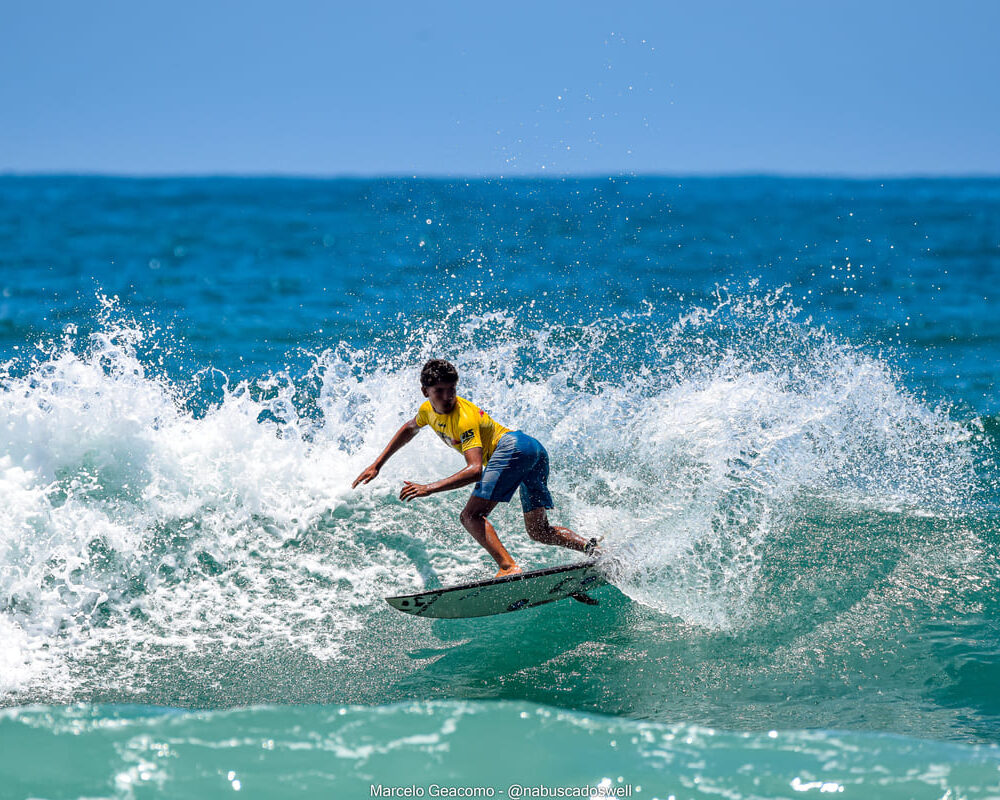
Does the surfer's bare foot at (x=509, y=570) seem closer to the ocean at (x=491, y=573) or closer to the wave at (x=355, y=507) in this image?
the ocean at (x=491, y=573)

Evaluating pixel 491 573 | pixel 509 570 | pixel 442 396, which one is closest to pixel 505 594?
pixel 509 570

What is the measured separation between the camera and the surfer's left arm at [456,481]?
20.4ft

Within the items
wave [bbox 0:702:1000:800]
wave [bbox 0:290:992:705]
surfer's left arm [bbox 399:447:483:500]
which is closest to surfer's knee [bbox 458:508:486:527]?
surfer's left arm [bbox 399:447:483:500]

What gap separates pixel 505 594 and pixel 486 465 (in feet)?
3.07

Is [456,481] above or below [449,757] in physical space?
above

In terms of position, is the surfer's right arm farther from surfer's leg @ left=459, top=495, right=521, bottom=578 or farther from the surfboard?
the surfboard

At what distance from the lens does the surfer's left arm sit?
623 centimetres

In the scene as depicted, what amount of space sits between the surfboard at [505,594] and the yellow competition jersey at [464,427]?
97cm

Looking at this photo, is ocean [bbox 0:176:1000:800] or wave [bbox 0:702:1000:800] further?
ocean [bbox 0:176:1000:800]

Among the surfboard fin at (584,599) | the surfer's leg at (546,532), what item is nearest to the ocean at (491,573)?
the surfboard fin at (584,599)

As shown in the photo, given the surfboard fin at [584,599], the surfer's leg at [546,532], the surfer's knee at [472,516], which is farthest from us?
the surfer's leg at [546,532]

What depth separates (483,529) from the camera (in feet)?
22.0

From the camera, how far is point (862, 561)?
7.54 metres

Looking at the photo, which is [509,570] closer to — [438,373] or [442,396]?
[442,396]
